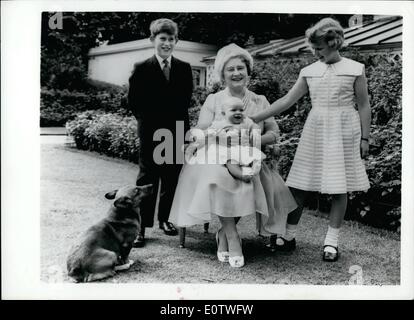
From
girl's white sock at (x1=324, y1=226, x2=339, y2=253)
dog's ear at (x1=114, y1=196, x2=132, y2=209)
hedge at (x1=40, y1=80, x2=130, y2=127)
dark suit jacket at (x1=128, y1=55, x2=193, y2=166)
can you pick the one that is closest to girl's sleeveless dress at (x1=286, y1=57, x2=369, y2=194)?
girl's white sock at (x1=324, y1=226, x2=339, y2=253)

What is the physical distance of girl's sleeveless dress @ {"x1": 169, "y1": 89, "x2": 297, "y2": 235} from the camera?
130 inches

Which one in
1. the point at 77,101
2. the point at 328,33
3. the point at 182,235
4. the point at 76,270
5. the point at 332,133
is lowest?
the point at 76,270

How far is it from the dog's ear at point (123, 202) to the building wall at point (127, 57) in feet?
2.63

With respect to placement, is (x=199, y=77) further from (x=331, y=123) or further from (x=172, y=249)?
(x=172, y=249)

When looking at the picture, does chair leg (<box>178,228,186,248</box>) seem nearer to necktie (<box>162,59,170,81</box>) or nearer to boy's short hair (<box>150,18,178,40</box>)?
necktie (<box>162,59,170,81</box>)

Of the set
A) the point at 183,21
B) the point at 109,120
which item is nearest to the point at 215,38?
the point at 183,21

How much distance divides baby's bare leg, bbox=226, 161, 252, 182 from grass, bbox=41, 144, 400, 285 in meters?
0.37

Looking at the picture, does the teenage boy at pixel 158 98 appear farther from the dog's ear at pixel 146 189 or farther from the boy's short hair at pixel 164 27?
the dog's ear at pixel 146 189

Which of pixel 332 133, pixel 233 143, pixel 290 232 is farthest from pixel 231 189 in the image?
pixel 332 133

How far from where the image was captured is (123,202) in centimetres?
330

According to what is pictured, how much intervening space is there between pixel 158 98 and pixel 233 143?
0.59 m

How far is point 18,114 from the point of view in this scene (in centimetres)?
341

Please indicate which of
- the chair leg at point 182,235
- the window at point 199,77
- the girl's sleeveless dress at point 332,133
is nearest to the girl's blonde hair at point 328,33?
the girl's sleeveless dress at point 332,133
